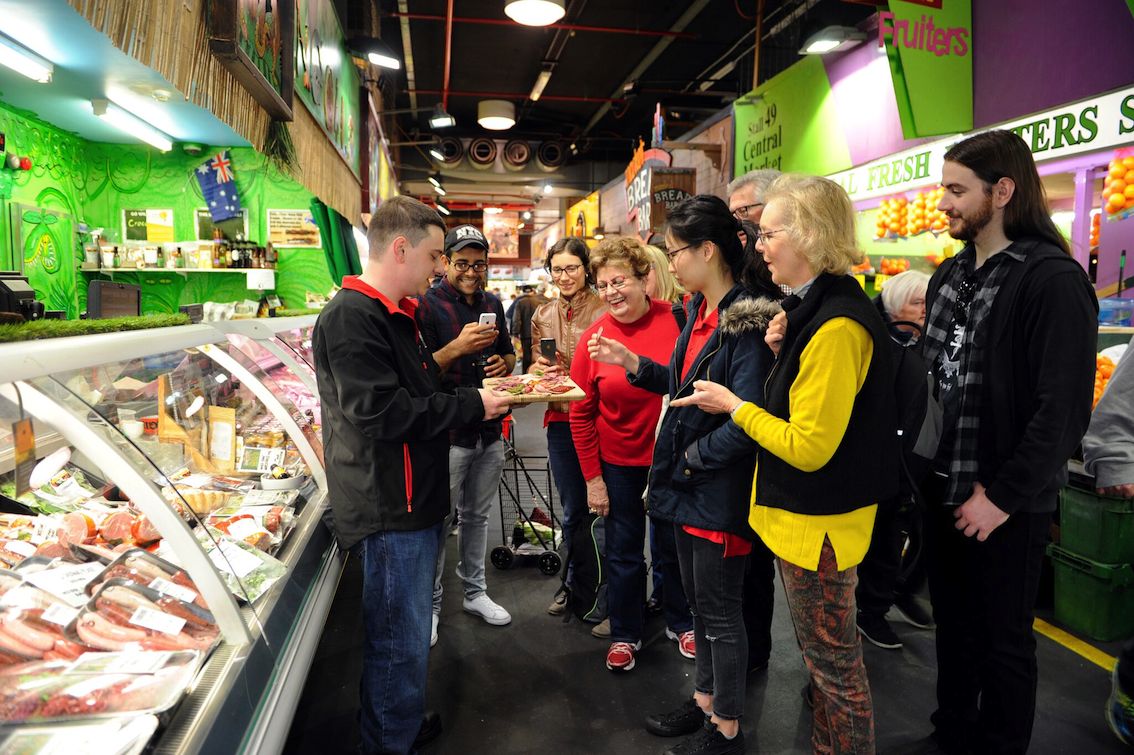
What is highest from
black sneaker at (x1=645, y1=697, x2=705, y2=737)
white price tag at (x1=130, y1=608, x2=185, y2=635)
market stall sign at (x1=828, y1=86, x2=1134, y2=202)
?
market stall sign at (x1=828, y1=86, x2=1134, y2=202)

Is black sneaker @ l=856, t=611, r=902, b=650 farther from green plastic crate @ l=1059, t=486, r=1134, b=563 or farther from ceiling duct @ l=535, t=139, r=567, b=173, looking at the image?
ceiling duct @ l=535, t=139, r=567, b=173

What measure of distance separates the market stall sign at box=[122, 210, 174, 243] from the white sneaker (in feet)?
16.4

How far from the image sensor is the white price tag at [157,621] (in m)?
1.61

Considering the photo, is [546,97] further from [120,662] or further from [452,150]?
[120,662]

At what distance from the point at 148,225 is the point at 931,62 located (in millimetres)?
6604

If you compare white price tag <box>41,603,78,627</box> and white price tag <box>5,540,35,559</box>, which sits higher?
white price tag <box>5,540,35,559</box>

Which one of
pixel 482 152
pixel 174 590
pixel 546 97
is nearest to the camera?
pixel 174 590

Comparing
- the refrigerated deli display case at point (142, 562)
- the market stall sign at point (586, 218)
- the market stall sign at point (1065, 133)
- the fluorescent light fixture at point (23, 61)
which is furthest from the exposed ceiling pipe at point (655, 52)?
the refrigerated deli display case at point (142, 562)

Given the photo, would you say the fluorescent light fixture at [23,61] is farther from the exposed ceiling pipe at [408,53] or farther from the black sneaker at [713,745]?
the exposed ceiling pipe at [408,53]

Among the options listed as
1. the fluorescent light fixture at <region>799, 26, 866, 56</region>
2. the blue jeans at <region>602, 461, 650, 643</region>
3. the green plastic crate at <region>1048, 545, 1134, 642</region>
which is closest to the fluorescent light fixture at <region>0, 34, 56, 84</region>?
the blue jeans at <region>602, 461, 650, 643</region>

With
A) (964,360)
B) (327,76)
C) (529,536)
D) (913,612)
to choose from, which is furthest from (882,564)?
(327,76)

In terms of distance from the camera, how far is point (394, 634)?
2188 millimetres

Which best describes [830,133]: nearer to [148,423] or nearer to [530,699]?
[530,699]

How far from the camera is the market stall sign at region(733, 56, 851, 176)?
6.34m
